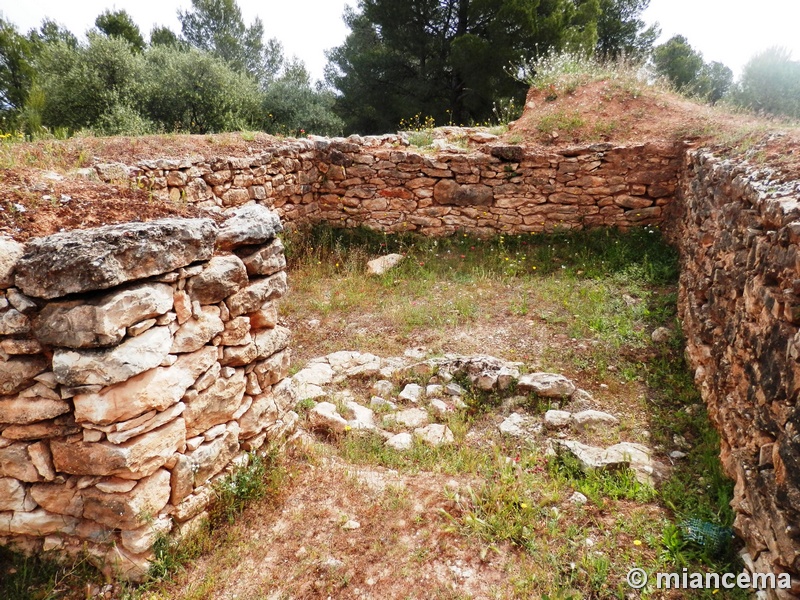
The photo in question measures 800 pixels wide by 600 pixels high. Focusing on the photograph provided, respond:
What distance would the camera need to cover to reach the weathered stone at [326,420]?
3887 mm

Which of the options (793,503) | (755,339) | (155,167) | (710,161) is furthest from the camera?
(155,167)

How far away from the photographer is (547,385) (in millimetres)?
4250

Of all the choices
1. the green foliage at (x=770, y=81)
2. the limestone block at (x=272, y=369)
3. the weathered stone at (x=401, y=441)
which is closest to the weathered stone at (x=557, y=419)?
the weathered stone at (x=401, y=441)

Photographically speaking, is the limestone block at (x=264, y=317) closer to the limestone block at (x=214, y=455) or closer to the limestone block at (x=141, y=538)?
the limestone block at (x=214, y=455)

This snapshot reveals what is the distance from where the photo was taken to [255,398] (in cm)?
321

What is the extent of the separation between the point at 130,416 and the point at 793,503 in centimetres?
307

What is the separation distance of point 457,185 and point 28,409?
6.83 metres

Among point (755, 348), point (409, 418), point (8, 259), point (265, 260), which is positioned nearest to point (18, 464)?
point (8, 259)

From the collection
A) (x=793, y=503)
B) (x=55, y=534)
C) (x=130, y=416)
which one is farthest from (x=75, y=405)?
(x=793, y=503)

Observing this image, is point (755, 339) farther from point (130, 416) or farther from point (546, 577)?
point (130, 416)

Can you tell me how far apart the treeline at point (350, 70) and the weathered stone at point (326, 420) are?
22.7 feet

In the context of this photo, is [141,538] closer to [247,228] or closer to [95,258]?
[95,258]

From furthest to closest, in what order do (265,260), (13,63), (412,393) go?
(13,63) < (412,393) < (265,260)

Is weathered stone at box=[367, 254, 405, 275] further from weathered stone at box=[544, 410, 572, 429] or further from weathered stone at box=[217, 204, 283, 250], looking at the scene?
weathered stone at box=[217, 204, 283, 250]
